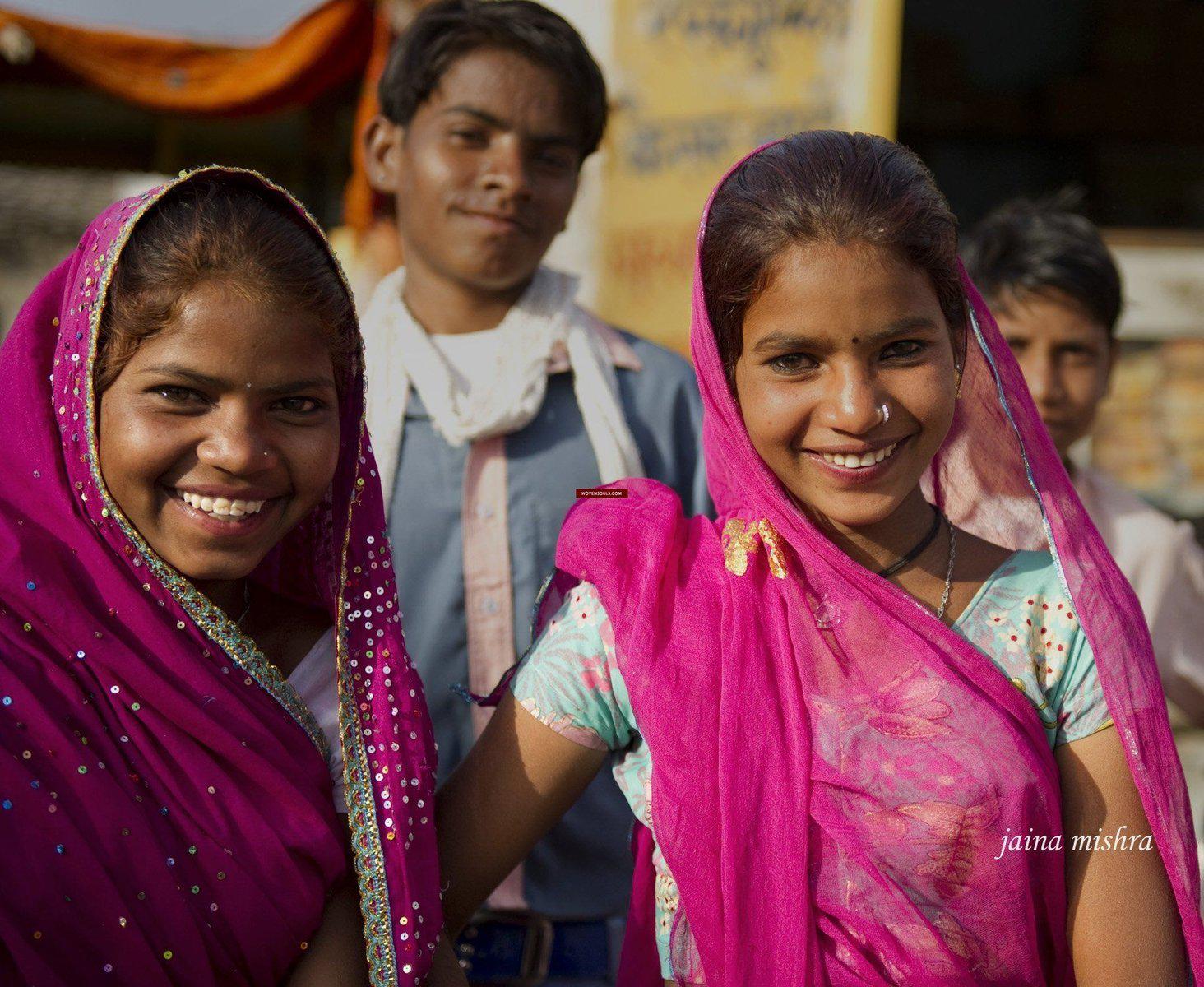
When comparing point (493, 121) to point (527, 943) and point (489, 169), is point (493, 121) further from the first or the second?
point (527, 943)

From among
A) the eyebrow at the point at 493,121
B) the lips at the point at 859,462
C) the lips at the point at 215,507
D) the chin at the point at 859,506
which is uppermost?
the eyebrow at the point at 493,121

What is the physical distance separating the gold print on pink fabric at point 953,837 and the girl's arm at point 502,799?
461 mm

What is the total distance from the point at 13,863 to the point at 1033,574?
137 centimetres

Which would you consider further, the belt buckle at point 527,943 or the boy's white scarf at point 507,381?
the boy's white scarf at point 507,381

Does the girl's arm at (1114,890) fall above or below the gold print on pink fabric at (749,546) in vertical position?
below

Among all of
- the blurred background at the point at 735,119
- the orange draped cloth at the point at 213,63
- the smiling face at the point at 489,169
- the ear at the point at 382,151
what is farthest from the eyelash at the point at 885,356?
the orange draped cloth at the point at 213,63

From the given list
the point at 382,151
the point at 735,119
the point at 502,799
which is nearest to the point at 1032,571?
the point at 502,799

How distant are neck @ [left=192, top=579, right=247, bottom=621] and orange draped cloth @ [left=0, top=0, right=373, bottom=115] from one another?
4.01m

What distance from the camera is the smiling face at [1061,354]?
301 centimetres

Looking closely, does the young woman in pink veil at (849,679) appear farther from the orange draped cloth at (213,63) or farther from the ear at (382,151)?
the orange draped cloth at (213,63)

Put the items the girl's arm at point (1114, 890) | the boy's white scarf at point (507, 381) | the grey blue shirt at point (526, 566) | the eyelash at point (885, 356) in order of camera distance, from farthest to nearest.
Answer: the boy's white scarf at point (507, 381), the grey blue shirt at point (526, 566), the eyelash at point (885, 356), the girl's arm at point (1114, 890)

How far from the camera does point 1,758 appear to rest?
1.55 m

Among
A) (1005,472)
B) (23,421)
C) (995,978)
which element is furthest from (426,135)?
(995,978)

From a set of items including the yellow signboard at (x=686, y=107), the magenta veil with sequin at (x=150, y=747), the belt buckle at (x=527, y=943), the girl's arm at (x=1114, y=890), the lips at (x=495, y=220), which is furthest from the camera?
the yellow signboard at (x=686, y=107)
